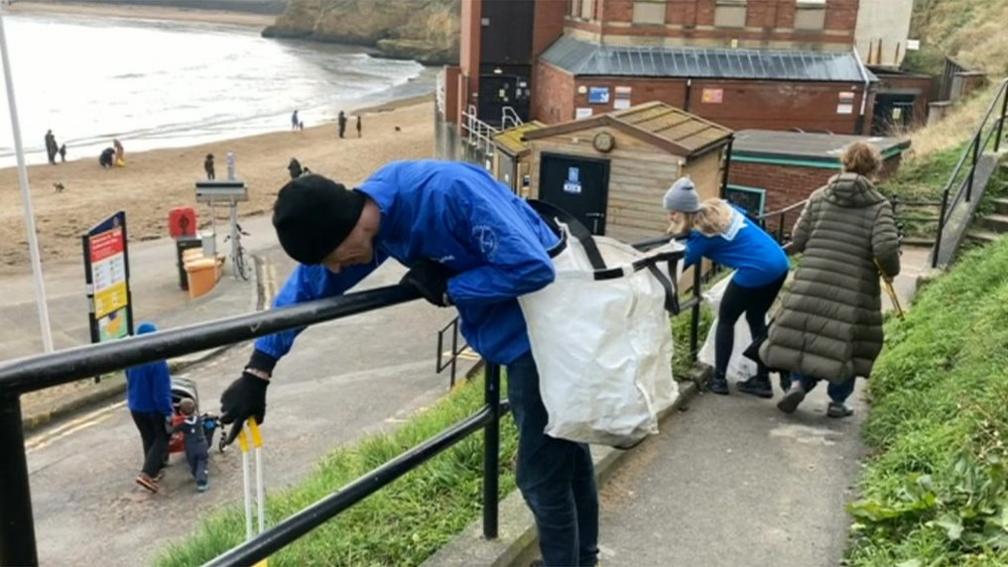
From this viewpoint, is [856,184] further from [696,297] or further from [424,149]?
[424,149]

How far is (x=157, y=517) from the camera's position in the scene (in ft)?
27.9

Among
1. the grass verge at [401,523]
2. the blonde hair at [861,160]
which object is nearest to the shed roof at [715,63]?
the blonde hair at [861,160]

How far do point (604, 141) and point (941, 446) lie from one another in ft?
34.6

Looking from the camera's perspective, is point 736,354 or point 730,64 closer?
point 736,354

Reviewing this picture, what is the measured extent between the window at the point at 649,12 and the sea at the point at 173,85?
20.3m

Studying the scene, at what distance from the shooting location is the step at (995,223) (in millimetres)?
9141

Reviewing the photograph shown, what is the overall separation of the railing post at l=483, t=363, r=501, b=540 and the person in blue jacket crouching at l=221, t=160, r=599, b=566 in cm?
38

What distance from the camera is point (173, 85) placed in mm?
79125

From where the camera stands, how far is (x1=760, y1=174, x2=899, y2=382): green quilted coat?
16.1 feet

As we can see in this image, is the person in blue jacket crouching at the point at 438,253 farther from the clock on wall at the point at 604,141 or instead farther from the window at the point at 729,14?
the window at the point at 729,14

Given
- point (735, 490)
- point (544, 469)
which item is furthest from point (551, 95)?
point (544, 469)

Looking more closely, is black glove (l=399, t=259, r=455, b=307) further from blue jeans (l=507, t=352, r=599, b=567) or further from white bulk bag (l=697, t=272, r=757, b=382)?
white bulk bag (l=697, t=272, r=757, b=382)

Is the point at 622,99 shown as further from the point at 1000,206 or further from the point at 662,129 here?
the point at 1000,206

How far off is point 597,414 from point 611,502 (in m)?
1.67
